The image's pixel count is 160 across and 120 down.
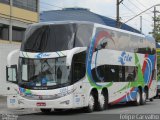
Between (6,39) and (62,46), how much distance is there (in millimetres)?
22009

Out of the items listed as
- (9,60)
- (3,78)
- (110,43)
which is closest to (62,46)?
(9,60)

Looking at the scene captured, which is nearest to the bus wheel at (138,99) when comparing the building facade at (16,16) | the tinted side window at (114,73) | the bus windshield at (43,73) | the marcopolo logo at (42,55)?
the tinted side window at (114,73)

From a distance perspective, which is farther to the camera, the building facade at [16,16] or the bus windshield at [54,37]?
the building facade at [16,16]

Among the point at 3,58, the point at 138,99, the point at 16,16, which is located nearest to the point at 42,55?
the point at 138,99

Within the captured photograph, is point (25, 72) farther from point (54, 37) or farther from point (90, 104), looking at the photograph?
point (90, 104)

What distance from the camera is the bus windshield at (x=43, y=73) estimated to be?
846 inches

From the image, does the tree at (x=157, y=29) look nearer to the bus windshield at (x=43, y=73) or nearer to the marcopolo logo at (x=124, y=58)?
the marcopolo logo at (x=124, y=58)

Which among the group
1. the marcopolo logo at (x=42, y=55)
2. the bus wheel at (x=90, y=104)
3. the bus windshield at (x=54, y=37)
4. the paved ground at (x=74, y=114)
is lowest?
the paved ground at (x=74, y=114)

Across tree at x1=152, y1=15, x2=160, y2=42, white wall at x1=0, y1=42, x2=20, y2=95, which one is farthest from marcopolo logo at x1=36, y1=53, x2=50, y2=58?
tree at x1=152, y1=15, x2=160, y2=42

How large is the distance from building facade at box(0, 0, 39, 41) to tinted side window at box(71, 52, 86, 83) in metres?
19.9

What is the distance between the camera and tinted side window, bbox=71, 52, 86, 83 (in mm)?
21703

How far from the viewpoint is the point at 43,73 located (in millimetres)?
21844

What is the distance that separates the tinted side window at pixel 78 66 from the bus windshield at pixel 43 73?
37cm

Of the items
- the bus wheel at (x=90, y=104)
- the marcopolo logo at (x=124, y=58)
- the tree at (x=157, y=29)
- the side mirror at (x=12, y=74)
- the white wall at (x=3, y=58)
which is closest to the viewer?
the side mirror at (x=12, y=74)
